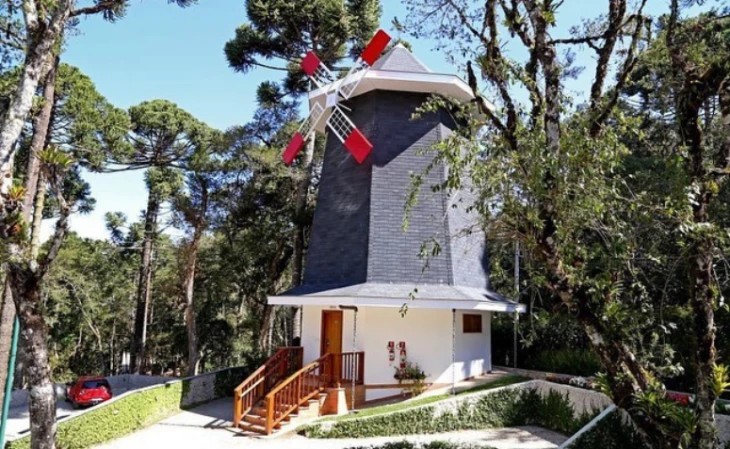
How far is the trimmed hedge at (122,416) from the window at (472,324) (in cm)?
778

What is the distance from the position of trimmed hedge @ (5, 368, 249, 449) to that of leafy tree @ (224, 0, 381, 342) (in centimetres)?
604

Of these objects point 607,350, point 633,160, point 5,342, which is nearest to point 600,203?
point 607,350

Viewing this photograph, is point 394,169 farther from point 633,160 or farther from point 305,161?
point 633,160

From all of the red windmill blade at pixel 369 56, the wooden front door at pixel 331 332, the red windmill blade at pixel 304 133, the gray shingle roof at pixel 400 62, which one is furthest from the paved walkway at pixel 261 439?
the gray shingle roof at pixel 400 62

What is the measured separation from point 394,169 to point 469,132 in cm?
877

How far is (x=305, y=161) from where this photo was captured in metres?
18.3

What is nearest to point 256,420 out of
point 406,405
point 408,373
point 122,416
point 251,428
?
point 251,428

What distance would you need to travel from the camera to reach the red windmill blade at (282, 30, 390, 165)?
13452mm

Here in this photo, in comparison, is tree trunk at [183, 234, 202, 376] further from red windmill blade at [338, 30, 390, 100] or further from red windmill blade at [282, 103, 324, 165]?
red windmill blade at [338, 30, 390, 100]

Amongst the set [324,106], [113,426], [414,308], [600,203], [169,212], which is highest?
[324,106]

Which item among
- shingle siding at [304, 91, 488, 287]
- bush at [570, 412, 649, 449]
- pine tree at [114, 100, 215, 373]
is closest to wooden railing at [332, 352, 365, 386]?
shingle siding at [304, 91, 488, 287]

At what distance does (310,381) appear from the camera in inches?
444

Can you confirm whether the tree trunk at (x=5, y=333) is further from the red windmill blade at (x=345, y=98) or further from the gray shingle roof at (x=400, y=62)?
the gray shingle roof at (x=400, y=62)

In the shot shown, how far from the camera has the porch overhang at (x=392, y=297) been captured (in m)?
11.0
